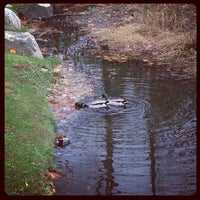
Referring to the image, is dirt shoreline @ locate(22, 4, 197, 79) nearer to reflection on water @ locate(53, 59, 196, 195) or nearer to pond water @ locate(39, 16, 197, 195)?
pond water @ locate(39, 16, 197, 195)

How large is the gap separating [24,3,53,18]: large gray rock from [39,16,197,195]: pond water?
8230 millimetres

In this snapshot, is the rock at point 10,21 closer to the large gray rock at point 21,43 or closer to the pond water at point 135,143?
the large gray rock at point 21,43

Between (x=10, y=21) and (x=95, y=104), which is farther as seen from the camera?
(x=10, y=21)

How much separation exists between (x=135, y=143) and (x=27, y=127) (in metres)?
2.07

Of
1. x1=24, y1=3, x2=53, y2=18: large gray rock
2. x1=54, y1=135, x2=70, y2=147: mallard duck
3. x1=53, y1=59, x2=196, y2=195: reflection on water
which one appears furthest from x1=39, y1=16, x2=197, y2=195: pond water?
x1=24, y1=3, x2=53, y2=18: large gray rock

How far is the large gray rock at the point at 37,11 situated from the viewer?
18641 mm

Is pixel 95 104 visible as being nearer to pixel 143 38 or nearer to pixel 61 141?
pixel 61 141

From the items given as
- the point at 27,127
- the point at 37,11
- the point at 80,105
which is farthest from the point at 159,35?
the point at 27,127

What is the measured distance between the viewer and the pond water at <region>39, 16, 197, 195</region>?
6.98 m

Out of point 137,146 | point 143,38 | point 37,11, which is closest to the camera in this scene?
point 137,146

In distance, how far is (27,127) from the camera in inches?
318

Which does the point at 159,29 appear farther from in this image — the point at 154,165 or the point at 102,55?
the point at 154,165
